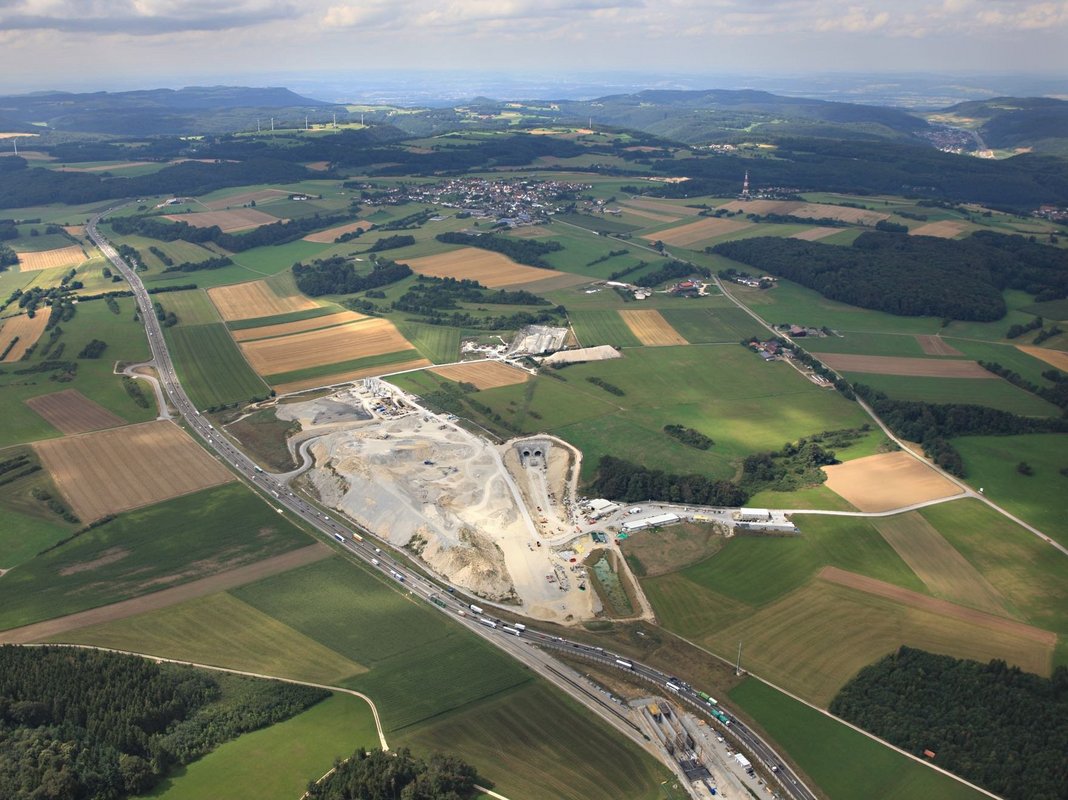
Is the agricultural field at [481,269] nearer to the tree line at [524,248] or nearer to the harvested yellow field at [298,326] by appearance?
the tree line at [524,248]

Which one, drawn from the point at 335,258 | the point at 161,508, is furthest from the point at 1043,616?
the point at 335,258

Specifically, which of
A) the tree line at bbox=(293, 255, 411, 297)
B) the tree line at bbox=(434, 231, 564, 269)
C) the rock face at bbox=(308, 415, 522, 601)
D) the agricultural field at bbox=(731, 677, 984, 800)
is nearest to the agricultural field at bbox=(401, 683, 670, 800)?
the agricultural field at bbox=(731, 677, 984, 800)

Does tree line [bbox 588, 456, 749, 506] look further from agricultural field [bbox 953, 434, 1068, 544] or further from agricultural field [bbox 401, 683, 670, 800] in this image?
agricultural field [bbox 401, 683, 670, 800]

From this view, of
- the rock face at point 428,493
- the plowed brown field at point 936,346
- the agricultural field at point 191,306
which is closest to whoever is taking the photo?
the rock face at point 428,493

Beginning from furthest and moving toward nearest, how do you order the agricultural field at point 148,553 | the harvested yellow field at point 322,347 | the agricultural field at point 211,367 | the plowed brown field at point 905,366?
the harvested yellow field at point 322,347
the plowed brown field at point 905,366
the agricultural field at point 211,367
the agricultural field at point 148,553

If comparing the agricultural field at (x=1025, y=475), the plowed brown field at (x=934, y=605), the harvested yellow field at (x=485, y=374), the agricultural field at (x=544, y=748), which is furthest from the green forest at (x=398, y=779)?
the harvested yellow field at (x=485, y=374)

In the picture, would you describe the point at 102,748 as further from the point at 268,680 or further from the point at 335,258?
the point at 335,258
